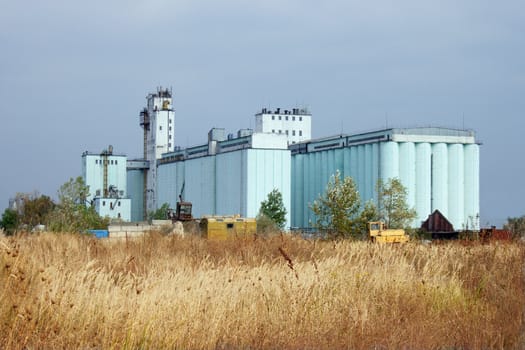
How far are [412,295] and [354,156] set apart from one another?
91796mm

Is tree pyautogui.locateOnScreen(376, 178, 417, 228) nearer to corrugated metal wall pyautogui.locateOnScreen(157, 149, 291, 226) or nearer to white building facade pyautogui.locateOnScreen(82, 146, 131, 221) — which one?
corrugated metal wall pyautogui.locateOnScreen(157, 149, 291, 226)

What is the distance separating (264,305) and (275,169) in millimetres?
97212

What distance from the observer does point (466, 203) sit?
323 feet

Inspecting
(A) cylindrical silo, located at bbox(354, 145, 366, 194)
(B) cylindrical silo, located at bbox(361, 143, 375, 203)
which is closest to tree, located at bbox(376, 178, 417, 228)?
(B) cylindrical silo, located at bbox(361, 143, 375, 203)

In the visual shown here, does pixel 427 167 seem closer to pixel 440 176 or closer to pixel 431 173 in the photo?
pixel 431 173

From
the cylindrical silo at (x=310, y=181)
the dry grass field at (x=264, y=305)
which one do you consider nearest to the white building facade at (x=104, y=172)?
the cylindrical silo at (x=310, y=181)

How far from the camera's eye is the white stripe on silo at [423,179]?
3784 inches

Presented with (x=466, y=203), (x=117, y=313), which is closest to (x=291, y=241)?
(x=117, y=313)

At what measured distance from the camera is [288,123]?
16425cm

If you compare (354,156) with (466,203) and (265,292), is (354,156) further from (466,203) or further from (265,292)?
(265,292)

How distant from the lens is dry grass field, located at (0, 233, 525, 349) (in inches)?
426

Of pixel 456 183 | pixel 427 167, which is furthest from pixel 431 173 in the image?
pixel 456 183

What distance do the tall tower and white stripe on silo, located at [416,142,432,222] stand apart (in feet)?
195

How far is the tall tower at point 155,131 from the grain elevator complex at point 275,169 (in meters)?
0.17
